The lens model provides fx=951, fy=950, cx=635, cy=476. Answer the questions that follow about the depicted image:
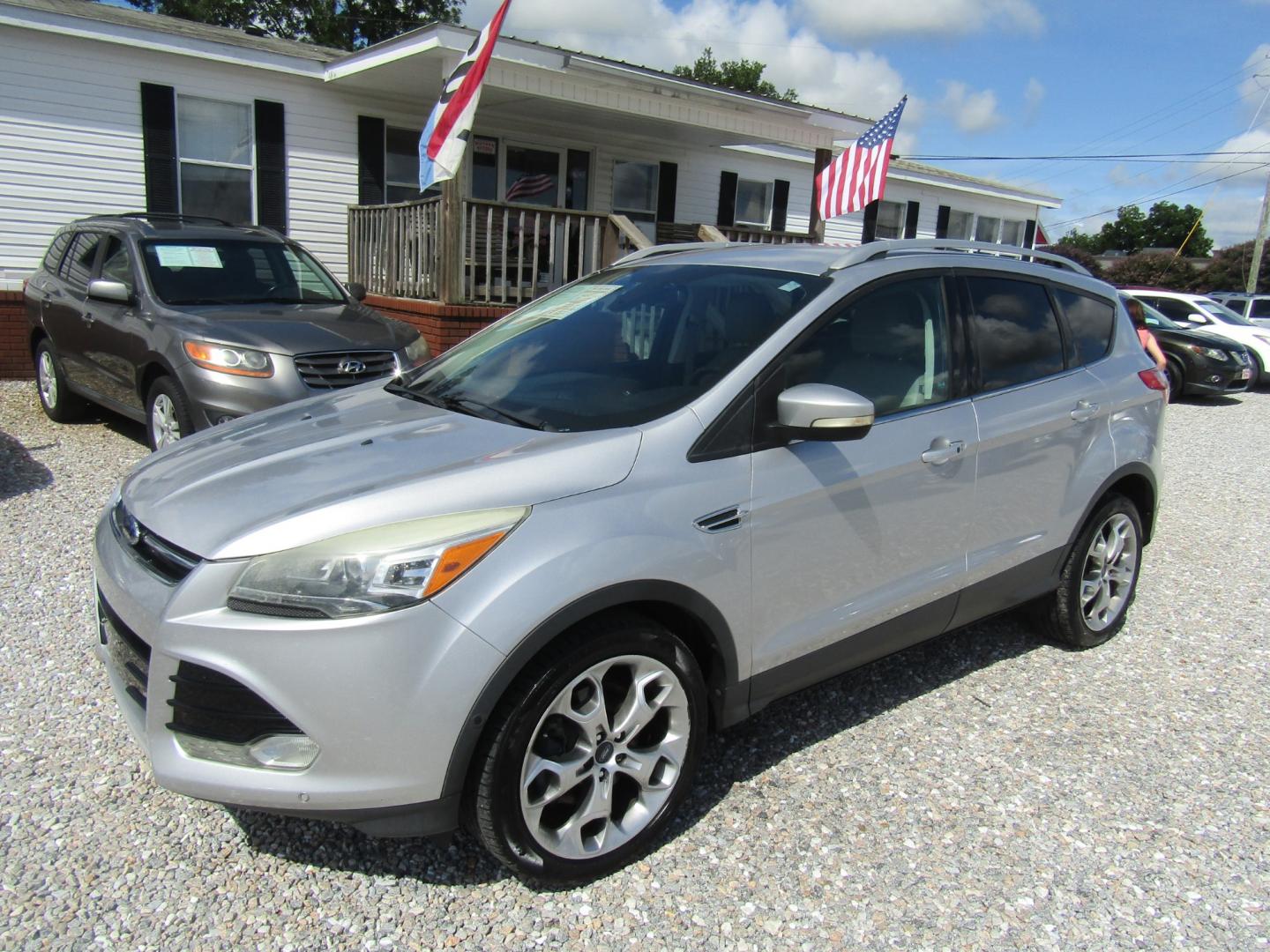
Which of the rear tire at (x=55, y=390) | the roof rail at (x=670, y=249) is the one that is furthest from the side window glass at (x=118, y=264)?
the roof rail at (x=670, y=249)

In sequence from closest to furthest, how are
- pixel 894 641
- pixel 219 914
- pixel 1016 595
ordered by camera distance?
pixel 219 914 < pixel 894 641 < pixel 1016 595

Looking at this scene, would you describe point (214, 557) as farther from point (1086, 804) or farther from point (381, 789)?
point (1086, 804)

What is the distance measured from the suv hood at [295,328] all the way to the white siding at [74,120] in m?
4.84

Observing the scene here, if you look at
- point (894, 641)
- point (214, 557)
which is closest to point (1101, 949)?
point (894, 641)

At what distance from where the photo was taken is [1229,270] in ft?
145

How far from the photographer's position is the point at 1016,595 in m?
3.88

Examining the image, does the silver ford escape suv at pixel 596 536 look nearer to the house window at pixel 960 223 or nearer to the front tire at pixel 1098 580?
the front tire at pixel 1098 580

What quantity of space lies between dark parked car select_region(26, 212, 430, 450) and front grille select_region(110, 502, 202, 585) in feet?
8.70

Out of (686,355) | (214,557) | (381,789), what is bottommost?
(381,789)

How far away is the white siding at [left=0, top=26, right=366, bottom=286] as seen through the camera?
9656 mm

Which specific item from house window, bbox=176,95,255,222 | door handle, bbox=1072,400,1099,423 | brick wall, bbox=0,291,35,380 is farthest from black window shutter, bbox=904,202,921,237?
door handle, bbox=1072,400,1099,423

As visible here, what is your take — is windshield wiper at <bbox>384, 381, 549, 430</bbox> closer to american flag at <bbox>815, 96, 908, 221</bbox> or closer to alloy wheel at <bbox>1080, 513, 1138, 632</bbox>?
alloy wheel at <bbox>1080, 513, 1138, 632</bbox>

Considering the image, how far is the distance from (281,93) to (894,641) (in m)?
10.5

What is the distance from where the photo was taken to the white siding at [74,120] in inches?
380
